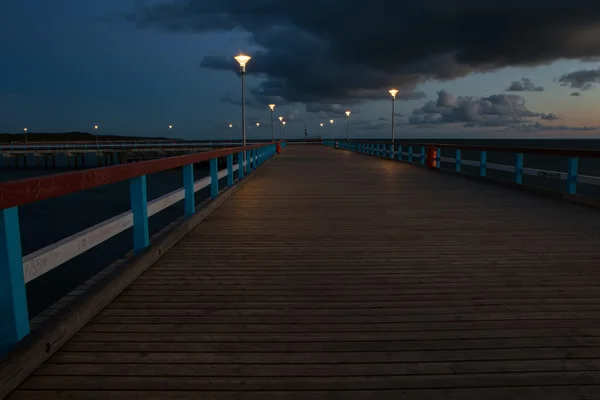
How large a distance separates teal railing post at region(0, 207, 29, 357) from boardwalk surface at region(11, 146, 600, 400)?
26 centimetres

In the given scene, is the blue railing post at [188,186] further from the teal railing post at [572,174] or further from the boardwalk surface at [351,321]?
the teal railing post at [572,174]

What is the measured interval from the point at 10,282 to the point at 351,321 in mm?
2152

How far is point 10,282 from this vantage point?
2.50 meters

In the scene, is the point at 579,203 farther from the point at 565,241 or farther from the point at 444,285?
the point at 444,285

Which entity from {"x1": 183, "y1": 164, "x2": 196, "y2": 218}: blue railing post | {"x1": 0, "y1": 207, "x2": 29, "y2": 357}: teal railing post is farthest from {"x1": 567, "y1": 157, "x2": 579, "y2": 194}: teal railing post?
{"x1": 0, "y1": 207, "x2": 29, "y2": 357}: teal railing post

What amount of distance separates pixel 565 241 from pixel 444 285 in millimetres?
2681

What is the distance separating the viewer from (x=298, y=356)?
9.32 ft

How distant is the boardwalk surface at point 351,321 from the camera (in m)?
2.54

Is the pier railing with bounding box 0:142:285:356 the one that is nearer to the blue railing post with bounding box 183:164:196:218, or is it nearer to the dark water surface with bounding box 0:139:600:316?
the blue railing post with bounding box 183:164:196:218

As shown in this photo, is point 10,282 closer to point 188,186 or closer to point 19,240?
point 19,240

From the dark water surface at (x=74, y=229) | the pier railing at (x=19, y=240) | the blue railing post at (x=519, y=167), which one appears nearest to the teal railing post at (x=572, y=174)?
the blue railing post at (x=519, y=167)

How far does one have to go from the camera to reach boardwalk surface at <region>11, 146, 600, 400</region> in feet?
8.32

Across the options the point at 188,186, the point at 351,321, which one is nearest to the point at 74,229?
the point at 188,186

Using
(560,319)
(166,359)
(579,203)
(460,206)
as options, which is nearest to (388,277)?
(560,319)
